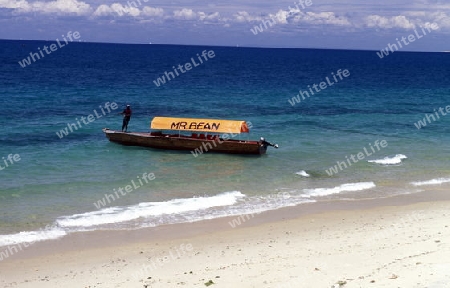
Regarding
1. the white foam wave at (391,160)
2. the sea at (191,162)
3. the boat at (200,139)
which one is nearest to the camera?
Answer: the sea at (191,162)

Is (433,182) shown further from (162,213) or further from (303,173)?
(162,213)

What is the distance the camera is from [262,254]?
16.2 metres

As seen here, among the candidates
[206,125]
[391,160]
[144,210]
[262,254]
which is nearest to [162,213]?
[144,210]

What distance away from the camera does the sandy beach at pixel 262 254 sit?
13.7 meters

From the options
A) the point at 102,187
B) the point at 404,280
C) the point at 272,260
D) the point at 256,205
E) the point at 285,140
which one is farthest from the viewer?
the point at 285,140

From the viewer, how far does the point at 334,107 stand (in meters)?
54.9

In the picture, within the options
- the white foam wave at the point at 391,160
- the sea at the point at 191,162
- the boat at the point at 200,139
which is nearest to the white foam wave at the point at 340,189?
the sea at the point at 191,162

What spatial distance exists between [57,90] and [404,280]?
53.8 meters

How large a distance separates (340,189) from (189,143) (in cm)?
1091

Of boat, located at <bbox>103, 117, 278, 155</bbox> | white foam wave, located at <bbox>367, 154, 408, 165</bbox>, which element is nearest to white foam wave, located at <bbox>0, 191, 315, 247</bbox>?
boat, located at <bbox>103, 117, 278, 155</bbox>

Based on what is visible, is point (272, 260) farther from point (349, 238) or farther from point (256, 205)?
point (256, 205)

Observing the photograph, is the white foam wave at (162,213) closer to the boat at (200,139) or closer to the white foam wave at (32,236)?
the white foam wave at (32,236)

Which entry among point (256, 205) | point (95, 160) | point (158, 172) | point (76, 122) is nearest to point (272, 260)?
point (256, 205)

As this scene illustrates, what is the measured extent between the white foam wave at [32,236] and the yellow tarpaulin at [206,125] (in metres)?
14.9
